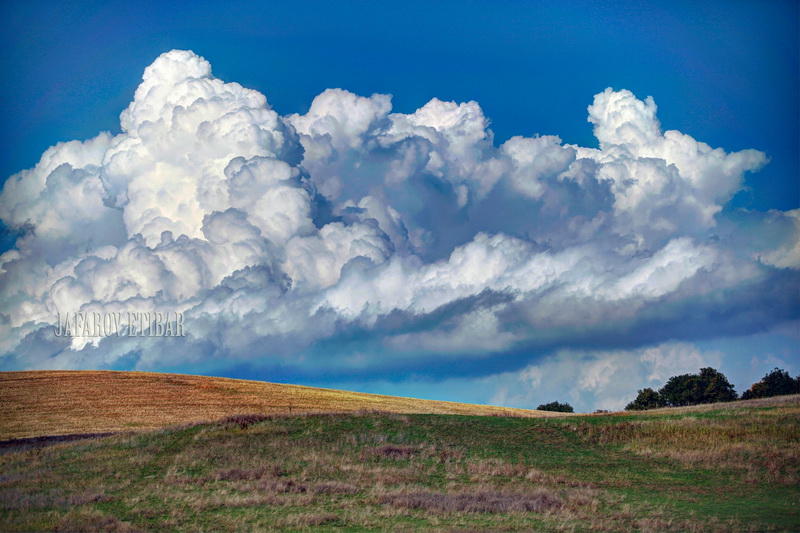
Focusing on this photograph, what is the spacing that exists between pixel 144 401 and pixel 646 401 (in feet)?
225

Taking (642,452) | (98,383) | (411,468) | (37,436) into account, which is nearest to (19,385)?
(98,383)

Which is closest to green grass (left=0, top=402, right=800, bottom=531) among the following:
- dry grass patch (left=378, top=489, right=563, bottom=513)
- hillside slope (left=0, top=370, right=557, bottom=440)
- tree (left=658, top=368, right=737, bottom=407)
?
dry grass patch (left=378, top=489, right=563, bottom=513)

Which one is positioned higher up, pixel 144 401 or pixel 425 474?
pixel 144 401

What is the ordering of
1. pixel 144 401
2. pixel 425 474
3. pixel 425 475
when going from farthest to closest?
pixel 144 401 < pixel 425 474 < pixel 425 475

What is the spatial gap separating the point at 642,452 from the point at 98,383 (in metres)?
57.8

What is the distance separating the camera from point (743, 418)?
188 feet

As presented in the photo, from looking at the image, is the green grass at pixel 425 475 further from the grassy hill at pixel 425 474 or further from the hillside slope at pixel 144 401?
the hillside slope at pixel 144 401

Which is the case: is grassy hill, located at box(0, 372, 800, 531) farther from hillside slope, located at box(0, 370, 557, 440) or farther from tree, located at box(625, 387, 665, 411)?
tree, located at box(625, 387, 665, 411)

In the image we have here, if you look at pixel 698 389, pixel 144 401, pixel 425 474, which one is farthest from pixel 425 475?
pixel 698 389

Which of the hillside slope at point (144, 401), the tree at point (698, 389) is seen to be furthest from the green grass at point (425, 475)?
the tree at point (698, 389)

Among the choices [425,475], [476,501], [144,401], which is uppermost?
[144,401]

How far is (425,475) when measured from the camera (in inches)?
1783

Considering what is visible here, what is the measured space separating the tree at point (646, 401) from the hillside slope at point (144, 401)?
27.7 m

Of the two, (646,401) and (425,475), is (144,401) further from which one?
(646,401)
